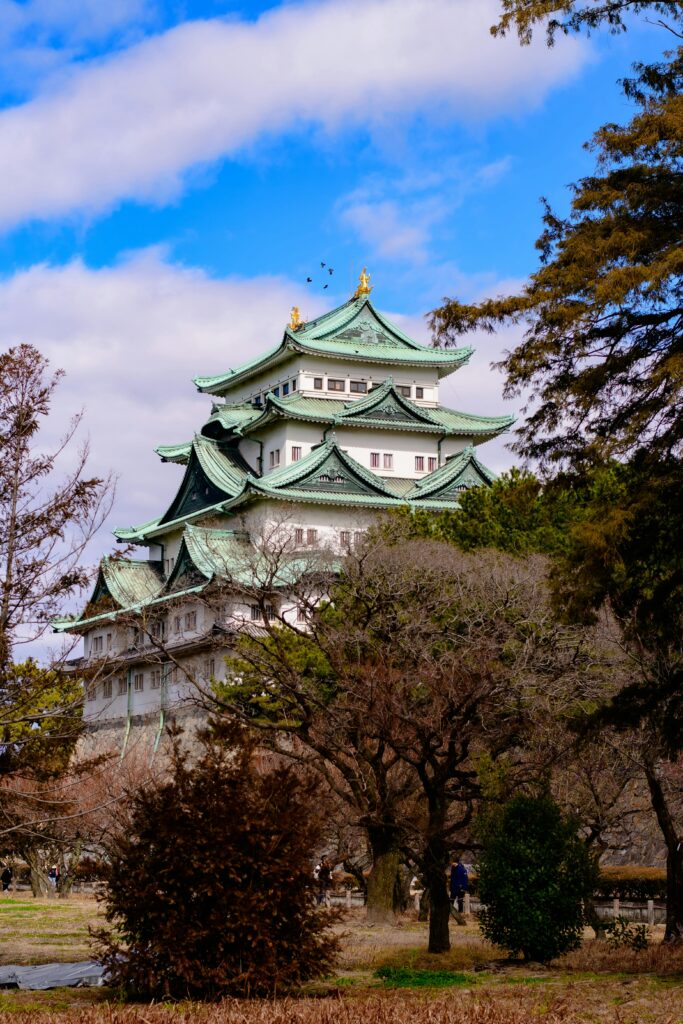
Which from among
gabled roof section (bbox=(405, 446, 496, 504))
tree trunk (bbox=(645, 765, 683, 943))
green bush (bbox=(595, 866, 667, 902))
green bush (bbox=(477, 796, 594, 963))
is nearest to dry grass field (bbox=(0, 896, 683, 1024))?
green bush (bbox=(477, 796, 594, 963))

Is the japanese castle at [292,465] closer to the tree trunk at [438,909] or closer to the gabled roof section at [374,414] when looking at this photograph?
the gabled roof section at [374,414]

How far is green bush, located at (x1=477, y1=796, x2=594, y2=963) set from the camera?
1628cm

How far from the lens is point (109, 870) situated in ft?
42.5

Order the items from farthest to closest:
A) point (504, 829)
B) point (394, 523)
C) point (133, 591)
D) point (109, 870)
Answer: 1. point (133, 591)
2. point (394, 523)
3. point (504, 829)
4. point (109, 870)

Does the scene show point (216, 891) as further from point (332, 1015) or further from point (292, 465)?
point (292, 465)

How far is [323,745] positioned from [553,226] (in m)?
8.14

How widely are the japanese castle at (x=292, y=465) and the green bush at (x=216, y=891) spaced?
34423 millimetres

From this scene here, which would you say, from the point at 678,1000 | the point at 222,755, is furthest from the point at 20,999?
the point at 678,1000

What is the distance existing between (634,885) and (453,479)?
26.2 meters

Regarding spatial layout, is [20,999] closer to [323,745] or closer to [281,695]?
[323,745]

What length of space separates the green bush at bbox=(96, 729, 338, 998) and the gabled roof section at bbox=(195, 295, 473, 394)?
45442 millimetres

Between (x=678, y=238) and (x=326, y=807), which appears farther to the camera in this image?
(x=326, y=807)

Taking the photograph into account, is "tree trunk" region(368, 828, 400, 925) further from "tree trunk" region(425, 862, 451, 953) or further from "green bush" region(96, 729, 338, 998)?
"green bush" region(96, 729, 338, 998)

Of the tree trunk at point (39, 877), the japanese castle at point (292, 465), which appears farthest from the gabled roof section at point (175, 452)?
the tree trunk at point (39, 877)
